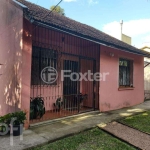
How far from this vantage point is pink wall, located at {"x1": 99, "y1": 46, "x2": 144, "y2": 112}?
9055mm

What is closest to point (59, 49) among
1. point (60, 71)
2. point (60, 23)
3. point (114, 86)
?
point (60, 71)

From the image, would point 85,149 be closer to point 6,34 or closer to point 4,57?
point 4,57

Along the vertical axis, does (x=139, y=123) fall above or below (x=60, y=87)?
below

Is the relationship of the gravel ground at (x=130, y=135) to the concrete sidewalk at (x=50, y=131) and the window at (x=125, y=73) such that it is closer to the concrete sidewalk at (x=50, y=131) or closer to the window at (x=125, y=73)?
the concrete sidewalk at (x=50, y=131)

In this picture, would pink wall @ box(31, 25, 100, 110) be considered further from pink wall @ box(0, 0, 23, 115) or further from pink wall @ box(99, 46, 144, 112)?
pink wall @ box(0, 0, 23, 115)

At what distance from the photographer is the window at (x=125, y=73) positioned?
36.2 feet

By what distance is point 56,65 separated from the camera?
899 centimetres

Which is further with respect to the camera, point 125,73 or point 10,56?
point 125,73

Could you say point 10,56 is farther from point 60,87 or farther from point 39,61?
point 60,87

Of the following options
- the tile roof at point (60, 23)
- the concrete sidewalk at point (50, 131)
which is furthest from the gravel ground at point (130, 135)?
the tile roof at point (60, 23)

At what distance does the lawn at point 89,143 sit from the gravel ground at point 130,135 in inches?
12.3

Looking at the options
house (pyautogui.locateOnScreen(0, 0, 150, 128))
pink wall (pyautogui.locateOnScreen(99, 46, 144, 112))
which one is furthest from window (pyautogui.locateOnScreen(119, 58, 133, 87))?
pink wall (pyautogui.locateOnScreen(99, 46, 144, 112))

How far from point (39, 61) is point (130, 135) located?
5326mm

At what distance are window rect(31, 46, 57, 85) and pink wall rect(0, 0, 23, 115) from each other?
1.37m
